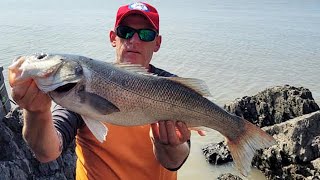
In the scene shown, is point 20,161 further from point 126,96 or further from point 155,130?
point 126,96

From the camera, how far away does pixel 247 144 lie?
379 centimetres

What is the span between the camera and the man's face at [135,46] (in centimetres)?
421

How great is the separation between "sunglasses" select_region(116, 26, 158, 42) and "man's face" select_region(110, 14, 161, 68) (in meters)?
0.03

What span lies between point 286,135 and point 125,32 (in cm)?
542

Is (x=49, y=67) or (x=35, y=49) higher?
(x=49, y=67)

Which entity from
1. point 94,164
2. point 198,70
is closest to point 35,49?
point 198,70

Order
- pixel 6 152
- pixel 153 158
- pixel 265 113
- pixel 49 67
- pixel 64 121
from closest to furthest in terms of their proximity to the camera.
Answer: pixel 49 67 → pixel 64 121 → pixel 153 158 → pixel 6 152 → pixel 265 113

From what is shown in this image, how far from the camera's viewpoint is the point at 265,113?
1076 centimetres

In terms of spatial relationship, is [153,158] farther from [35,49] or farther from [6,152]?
[35,49]

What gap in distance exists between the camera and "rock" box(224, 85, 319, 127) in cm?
1016

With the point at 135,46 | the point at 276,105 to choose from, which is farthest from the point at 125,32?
the point at 276,105

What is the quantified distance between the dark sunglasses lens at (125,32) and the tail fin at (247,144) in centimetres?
144

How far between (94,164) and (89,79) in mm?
1026

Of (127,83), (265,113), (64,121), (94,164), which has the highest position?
(127,83)
